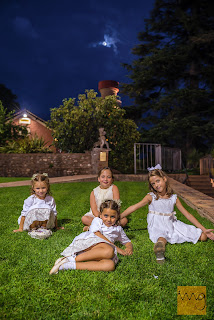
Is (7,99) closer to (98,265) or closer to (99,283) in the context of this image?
(98,265)

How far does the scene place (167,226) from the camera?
349 centimetres

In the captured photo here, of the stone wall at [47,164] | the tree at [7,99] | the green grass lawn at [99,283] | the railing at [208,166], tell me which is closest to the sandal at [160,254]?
the green grass lawn at [99,283]

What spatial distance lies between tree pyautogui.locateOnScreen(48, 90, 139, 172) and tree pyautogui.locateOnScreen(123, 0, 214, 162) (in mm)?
1925

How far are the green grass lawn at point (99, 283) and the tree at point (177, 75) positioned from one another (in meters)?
15.0

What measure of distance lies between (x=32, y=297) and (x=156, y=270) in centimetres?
111

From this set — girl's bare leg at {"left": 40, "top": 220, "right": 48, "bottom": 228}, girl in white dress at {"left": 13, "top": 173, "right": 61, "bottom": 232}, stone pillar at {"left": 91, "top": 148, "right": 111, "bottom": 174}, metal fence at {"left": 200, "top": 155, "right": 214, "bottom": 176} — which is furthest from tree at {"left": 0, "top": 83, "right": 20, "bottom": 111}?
girl's bare leg at {"left": 40, "top": 220, "right": 48, "bottom": 228}

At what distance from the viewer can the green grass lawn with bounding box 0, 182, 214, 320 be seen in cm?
175

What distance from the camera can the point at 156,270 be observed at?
2436 mm

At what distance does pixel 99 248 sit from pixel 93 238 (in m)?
0.16

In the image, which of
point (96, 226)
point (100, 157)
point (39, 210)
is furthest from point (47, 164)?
point (96, 226)

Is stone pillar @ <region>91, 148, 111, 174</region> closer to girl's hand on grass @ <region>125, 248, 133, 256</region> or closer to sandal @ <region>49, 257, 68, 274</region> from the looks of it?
girl's hand on grass @ <region>125, 248, 133, 256</region>

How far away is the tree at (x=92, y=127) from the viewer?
57.6ft

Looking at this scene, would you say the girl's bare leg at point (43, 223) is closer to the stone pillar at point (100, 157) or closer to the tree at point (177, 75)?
the stone pillar at point (100, 157)

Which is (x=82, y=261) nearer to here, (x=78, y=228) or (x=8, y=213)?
(x=78, y=228)
